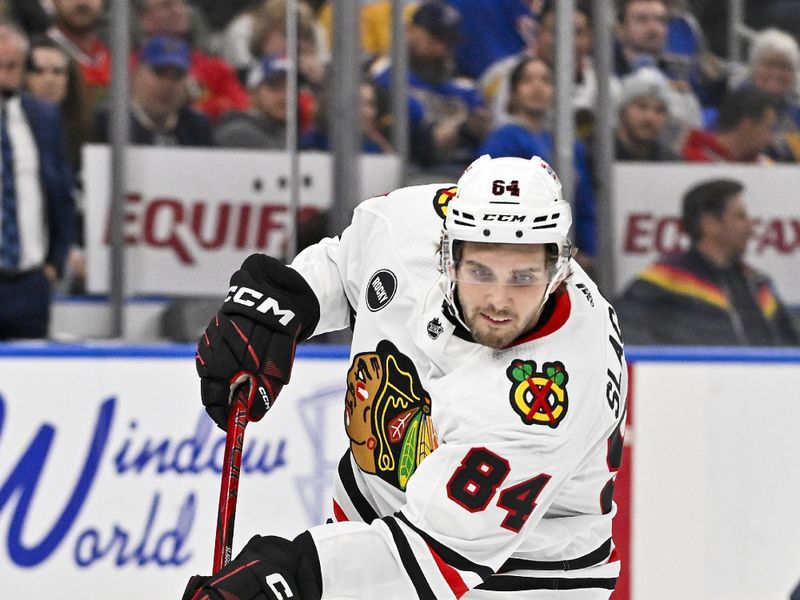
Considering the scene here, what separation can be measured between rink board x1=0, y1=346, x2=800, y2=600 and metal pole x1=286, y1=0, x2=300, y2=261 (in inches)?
26.2

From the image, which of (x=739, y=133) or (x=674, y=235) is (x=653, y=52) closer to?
(x=739, y=133)

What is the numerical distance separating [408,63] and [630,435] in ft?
4.88

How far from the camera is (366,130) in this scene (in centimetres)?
454

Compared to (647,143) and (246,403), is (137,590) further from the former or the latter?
(647,143)

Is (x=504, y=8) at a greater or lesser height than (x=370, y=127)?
greater

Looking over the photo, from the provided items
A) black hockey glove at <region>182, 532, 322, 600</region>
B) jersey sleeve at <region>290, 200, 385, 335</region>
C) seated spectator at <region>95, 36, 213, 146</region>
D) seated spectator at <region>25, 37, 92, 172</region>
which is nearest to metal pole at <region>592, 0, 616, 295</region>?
seated spectator at <region>95, 36, 213, 146</region>

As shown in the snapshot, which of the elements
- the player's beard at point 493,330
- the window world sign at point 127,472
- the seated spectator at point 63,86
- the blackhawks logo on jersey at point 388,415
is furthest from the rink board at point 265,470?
the player's beard at point 493,330

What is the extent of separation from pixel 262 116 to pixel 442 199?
2.12 m

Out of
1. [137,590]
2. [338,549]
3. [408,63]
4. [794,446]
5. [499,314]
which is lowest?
[137,590]

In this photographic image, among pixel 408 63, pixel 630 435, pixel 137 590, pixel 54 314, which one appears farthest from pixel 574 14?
pixel 137 590

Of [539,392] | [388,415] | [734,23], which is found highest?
[734,23]

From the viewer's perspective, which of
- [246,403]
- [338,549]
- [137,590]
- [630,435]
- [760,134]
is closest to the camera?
[338,549]

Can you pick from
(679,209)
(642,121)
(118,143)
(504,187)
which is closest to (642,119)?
(642,121)

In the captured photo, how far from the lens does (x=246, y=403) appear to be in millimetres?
2430
